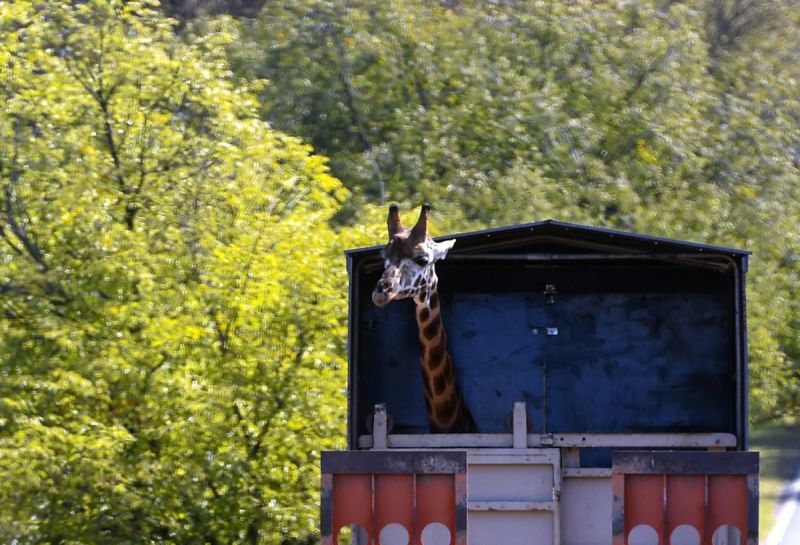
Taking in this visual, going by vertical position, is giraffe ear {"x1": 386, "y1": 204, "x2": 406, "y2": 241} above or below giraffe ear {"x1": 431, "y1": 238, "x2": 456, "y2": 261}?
above

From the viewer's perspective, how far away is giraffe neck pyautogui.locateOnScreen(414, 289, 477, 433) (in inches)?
489

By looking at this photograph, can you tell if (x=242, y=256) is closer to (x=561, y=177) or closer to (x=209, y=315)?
(x=209, y=315)

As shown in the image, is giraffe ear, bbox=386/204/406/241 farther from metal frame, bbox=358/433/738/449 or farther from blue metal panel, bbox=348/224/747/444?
metal frame, bbox=358/433/738/449

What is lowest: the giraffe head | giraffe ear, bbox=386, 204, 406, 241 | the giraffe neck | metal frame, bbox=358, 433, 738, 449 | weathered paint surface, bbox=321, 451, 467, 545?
weathered paint surface, bbox=321, 451, 467, 545

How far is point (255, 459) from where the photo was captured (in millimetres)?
17828

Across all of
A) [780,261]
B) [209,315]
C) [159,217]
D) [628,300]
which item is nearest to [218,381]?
[209,315]

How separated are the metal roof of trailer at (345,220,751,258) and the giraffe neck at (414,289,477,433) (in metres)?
0.50

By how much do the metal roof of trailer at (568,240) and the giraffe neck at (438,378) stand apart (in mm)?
502

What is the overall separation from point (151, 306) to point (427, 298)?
6805 mm

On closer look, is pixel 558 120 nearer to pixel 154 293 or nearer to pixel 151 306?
pixel 154 293

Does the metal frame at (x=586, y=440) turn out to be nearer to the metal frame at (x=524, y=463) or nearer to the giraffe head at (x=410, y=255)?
the metal frame at (x=524, y=463)

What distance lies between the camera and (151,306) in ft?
59.8

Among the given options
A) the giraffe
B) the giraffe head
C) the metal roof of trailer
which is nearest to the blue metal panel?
the metal roof of trailer

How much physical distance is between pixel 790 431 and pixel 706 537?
1027 inches
